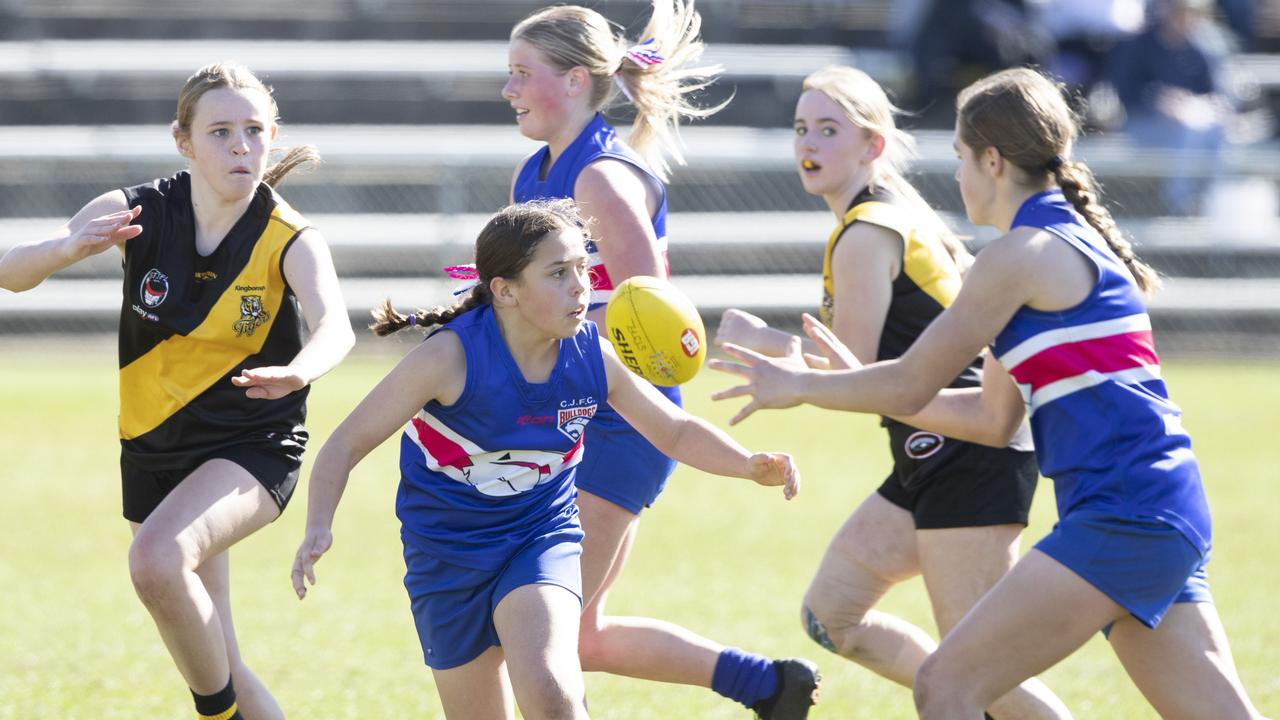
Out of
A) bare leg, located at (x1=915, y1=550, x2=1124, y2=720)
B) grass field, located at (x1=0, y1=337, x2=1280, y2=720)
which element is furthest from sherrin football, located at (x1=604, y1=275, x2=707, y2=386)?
grass field, located at (x1=0, y1=337, x2=1280, y2=720)

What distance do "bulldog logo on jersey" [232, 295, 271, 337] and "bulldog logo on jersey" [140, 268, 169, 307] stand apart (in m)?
0.22

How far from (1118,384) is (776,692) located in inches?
69.6

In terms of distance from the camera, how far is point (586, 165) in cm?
472

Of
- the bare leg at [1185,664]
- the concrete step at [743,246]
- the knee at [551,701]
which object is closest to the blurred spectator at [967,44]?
the concrete step at [743,246]

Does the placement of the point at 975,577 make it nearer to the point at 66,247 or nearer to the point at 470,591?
the point at 470,591

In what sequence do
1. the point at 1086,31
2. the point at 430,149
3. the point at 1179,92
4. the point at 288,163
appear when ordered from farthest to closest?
the point at 1086,31, the point at 1179,92, the point at 430,149, the point at 288,163

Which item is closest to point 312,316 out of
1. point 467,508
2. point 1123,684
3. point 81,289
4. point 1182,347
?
point 467,508

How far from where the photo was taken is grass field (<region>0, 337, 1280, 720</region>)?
574 cm

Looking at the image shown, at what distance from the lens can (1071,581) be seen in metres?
3.53

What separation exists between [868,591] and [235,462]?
1.96 metres

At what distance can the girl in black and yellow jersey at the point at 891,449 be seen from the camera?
14.9 ft

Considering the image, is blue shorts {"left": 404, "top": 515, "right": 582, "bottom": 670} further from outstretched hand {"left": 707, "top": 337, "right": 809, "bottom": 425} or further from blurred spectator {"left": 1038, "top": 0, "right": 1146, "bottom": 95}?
blurred spectator {"left": 1038, "top": 0, "right": 1146, "bottom": 95}

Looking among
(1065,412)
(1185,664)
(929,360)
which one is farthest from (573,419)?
(1185,664)

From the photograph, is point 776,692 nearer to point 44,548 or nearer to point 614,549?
point 614,549
